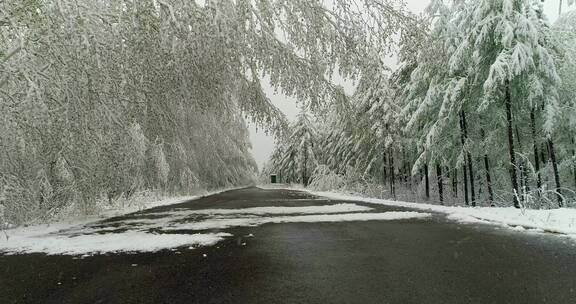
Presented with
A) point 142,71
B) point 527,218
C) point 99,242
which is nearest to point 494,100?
point 527,218

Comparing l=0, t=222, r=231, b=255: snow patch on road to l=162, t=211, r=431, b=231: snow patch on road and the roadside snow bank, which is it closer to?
l=162, t=211, r=431, b=231: snow patch on road

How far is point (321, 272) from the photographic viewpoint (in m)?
4.78

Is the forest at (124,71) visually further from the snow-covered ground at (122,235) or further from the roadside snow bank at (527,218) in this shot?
the roadside snow bank at (527,218)

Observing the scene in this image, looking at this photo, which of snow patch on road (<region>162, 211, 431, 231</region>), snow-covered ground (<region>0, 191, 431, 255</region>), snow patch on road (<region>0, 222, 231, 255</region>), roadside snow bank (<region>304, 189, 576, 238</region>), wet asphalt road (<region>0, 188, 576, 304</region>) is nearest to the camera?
wet asphalt road (<region>0, 188, 576, 304</region>)

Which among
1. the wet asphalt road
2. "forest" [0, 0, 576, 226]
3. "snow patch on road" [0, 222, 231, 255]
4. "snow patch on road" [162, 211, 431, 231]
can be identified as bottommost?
the wet asphalt road

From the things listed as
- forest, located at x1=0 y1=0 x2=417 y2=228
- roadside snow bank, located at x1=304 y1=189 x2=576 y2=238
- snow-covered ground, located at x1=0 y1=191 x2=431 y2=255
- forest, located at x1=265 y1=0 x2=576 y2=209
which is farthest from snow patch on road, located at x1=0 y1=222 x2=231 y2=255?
roadside snow bank, located at x1=304 y1=189 x2=576 y2=238

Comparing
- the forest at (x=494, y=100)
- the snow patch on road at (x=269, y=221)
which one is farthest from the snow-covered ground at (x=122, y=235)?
the forest at (x=494, y=100)

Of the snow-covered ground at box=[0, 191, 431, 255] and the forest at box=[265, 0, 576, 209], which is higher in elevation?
the forest at box=[265, 0, 576, 209]

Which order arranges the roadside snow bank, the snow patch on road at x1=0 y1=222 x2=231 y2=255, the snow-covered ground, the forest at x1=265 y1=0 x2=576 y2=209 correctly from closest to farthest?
the snow patch on road at x1=0 y1=222 x2=231 y2=255, the snow-covered ground, the roadside snow bank, the forest at x1=265 y1=0 x2=576 y2=209

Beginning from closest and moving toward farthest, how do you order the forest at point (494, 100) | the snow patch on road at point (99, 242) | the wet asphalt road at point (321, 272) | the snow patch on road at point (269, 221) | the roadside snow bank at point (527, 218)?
the wet asphalt road at point (321, 272) < the snow patch on road at point (99, 242) < the roadside snow bank at point (527, 218) < the snow patch on road at point (269, 221) < the forest at point (494, 100)

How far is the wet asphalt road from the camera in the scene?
3844 mm

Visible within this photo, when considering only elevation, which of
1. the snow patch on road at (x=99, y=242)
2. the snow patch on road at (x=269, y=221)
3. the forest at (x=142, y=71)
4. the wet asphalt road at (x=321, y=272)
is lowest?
the wet asphalt road at (x=321, y=272)

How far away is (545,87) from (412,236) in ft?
39.2

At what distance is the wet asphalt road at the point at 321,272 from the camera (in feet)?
12.6
